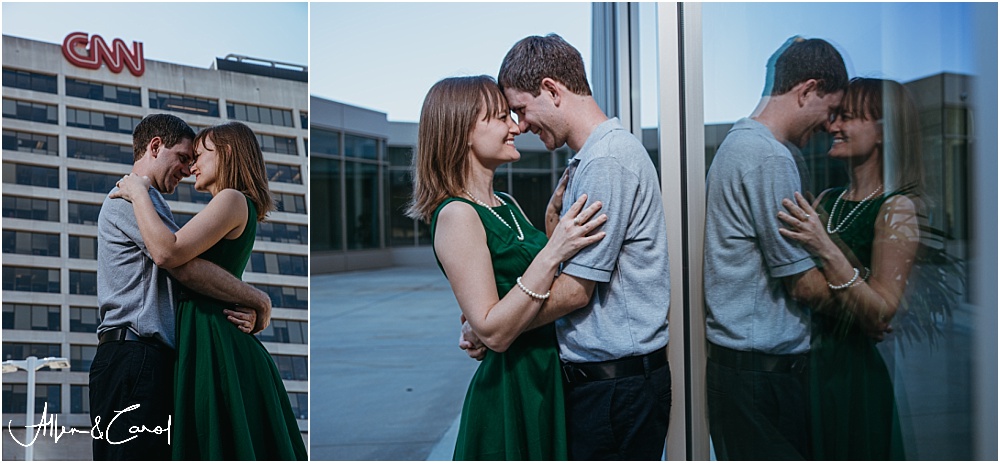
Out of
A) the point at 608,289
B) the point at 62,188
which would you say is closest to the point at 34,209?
the point at 62,188

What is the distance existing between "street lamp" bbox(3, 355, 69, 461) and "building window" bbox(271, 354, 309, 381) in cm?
56

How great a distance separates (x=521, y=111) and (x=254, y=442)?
1.24 metres

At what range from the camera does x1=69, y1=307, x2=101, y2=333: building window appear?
2.06 m

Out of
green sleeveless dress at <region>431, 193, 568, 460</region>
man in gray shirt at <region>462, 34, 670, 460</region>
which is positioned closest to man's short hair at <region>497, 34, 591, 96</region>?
man in gray shirt at <region>462, 34, 670, 460</region>

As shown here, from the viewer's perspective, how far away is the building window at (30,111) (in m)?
2.06

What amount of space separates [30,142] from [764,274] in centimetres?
193

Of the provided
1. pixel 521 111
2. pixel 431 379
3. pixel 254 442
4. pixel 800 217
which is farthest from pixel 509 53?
pixel 431 379

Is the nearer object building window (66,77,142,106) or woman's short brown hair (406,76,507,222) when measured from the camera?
woman's short brown hair (406,76,507,222)

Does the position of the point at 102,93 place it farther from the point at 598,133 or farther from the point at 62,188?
the point at 598,133

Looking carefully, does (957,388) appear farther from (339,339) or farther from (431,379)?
(339,339)

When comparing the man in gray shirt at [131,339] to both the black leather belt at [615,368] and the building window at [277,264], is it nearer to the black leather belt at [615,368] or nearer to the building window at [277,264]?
the building window at [277,264]

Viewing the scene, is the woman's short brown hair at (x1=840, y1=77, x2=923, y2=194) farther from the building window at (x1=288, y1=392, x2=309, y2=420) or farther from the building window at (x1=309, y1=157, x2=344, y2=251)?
the building window at (x1=309, y1=157, x2=344, y2=251)

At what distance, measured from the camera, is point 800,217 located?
147 cm

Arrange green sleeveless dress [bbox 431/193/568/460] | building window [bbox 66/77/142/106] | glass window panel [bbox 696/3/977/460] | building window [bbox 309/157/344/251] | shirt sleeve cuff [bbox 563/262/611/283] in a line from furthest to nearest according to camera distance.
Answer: building window [bbox 309/157/344/251], building window [bbox 66/77/142/106], green sleeveless dress [bbox 431/193/568/460], shirt sleeve cuff [bbox 563/262/611/283], glass window panel [bbox 696/3/977/460]
